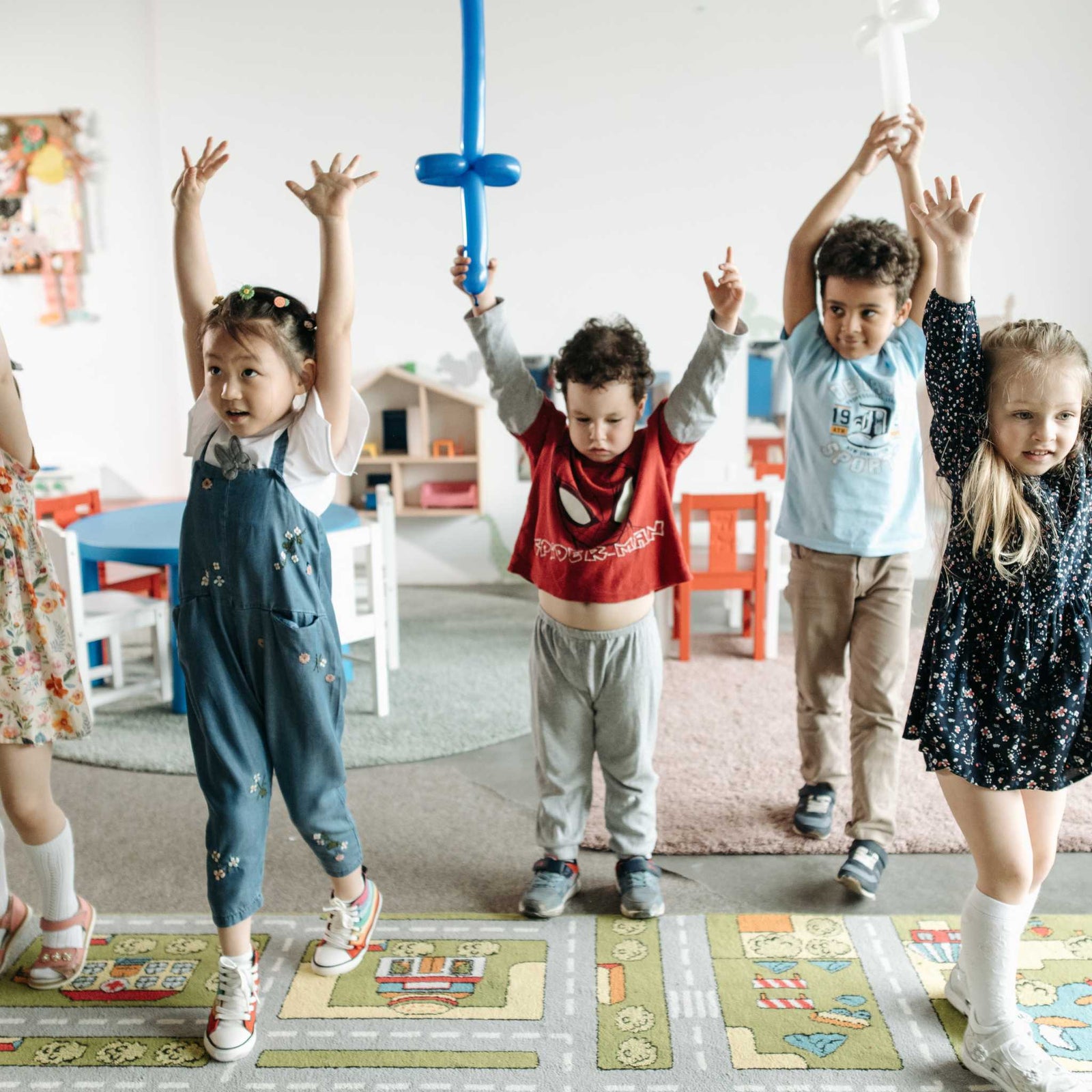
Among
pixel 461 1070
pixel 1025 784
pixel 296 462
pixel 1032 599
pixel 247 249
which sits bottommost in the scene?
pixel 461 1070

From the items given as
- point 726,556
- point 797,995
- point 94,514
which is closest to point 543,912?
point 797,995

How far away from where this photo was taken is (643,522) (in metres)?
1.66

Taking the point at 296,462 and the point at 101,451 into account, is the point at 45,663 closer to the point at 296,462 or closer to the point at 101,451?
the point at 296,462

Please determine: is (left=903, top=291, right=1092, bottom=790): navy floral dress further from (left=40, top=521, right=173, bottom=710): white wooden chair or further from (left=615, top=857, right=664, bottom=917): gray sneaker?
(left=40, top=521, right=173, bottom=710): white wooden chair

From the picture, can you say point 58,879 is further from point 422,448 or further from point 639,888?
point 422,448

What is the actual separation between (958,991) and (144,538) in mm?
2084

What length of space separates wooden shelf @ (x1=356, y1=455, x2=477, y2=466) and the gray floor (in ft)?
6.46

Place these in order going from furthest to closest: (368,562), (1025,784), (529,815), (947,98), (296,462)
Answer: (947,98) → (368,562) → (529,815) → (296,462) → (1025,784)

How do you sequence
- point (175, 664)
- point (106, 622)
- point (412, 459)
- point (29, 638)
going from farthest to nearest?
point (412, 459), point (175, 664), point (106, 622), point (29, 638)

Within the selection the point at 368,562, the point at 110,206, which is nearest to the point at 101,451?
the point at 110,206

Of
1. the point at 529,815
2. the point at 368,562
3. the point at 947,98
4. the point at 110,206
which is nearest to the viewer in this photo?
the point at 529,815

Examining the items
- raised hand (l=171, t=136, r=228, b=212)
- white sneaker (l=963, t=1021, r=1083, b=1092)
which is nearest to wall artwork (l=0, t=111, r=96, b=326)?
raised hand (l=171, t=136, r=228, b=212)

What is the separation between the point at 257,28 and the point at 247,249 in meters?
0.80

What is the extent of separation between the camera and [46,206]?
422 cm
